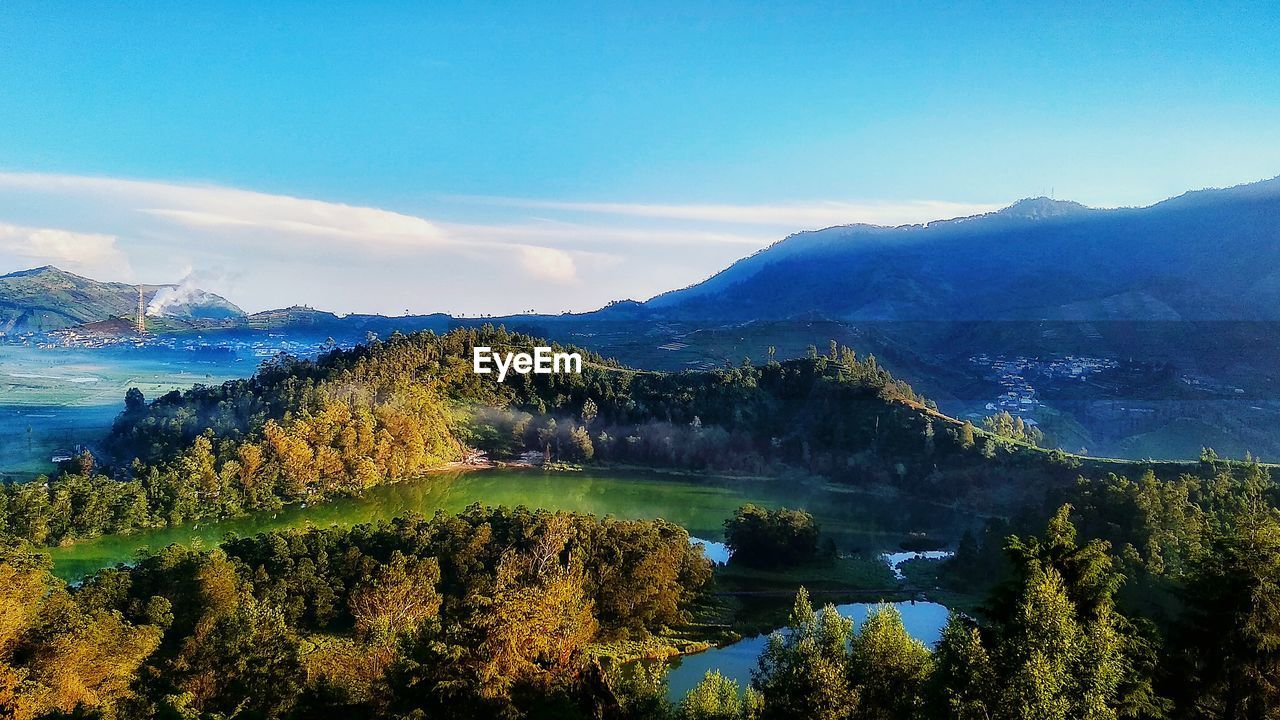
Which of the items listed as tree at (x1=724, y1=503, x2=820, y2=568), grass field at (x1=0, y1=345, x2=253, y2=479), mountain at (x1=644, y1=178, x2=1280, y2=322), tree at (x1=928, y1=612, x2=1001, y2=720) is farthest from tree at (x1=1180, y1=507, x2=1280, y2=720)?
mountain at (x1=644, y1=178, x2=1280, y2=322)

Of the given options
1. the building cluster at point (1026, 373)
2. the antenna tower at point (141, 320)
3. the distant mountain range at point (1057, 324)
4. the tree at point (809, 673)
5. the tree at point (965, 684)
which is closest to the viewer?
the tree at point (965, 684)

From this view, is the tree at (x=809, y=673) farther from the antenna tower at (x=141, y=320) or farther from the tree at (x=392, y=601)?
the antenna tower at (x=141, y=320)

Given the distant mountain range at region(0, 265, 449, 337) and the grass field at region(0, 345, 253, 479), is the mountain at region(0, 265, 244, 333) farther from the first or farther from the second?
the grass field at region(0, 345, 253, 479)

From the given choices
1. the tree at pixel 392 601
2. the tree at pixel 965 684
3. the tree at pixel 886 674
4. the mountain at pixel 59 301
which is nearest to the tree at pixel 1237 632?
the tree at pixel 965 684

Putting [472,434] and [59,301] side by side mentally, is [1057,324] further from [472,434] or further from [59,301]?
[59,301]

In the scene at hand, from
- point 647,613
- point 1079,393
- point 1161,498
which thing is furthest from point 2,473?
point 1079,393
